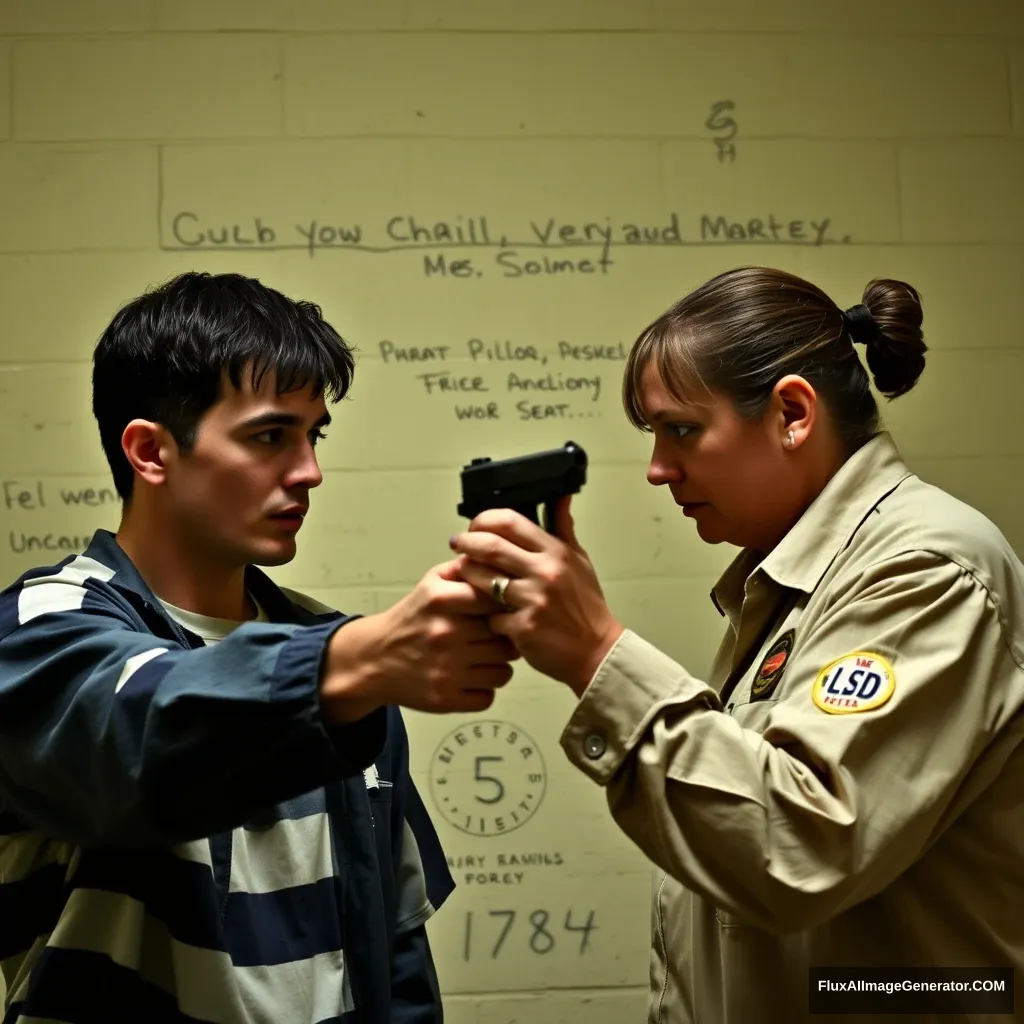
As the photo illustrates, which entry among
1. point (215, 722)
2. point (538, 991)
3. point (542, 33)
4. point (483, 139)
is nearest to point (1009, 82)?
point (542, 33)

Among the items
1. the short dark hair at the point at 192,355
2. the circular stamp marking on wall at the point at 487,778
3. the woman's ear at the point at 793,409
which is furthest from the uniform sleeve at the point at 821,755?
the circular stamp marking on wall at the point at 487,778

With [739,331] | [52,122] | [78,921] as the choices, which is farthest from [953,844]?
[52,122]

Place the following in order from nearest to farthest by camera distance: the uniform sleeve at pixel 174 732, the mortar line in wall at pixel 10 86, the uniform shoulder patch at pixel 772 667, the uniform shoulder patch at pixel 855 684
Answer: the uniform sleeve at pixel 174 732 < the uniform shoulder patch at pixel 855 684 < the uniform shoulder patch at pixel 772 667 < the mortar line in wall at pixel 10 86

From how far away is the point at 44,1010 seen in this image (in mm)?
982

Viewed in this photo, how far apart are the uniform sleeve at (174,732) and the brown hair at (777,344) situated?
556 mm

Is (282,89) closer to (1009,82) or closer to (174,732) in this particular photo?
(1009,82)

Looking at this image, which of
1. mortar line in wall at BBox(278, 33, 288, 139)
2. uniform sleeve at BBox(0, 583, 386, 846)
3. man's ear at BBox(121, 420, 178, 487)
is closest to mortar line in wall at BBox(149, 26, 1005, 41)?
mortar line in wall at BBox(278, 33, 288, 139)

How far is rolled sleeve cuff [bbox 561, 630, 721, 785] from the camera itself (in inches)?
35.4

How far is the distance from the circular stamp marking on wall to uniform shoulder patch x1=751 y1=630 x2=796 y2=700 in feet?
2.80

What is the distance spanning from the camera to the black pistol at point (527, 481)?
0.89m

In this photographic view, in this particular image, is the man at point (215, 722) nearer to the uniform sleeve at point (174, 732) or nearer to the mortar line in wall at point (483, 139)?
the uniform sleeve at point (174, 732)

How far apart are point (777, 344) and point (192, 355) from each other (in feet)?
2.08

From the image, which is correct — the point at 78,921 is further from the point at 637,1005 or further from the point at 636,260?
the point at 636,260

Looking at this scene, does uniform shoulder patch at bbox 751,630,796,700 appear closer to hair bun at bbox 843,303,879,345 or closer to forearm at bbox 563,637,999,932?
forearm at bbox 563,637,999,932
